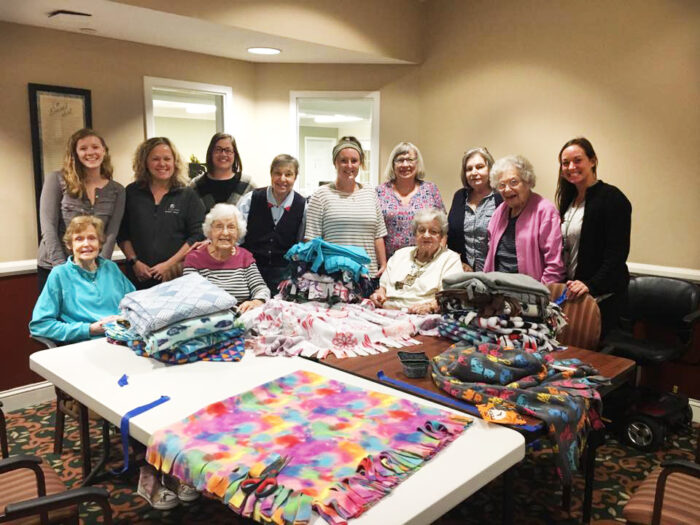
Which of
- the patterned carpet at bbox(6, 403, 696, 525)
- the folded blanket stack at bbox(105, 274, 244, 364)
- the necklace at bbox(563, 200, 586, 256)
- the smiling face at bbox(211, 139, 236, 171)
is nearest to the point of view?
the folded blanket stack at bbox(105, 274, 244, 364)

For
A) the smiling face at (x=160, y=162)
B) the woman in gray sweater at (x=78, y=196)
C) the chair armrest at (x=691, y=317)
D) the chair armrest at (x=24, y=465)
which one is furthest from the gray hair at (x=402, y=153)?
the chair armrest at (x=24, y=465)

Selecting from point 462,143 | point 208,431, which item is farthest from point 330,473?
point 462,143

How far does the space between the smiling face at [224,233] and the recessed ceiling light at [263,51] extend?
189 cm

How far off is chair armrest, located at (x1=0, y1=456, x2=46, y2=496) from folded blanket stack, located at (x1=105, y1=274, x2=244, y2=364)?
1.75 feet

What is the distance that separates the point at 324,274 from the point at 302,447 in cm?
135

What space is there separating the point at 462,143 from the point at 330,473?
370 cm

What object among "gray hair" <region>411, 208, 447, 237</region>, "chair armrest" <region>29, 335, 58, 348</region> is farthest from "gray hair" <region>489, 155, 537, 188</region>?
"chair armrest" <region>29, 335, 58, 348</region>

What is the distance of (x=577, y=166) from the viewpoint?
9.34 feet

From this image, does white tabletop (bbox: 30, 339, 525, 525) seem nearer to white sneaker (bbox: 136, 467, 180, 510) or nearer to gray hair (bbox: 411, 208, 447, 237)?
white sneaker (bbox: 136, 467, 180, 510)

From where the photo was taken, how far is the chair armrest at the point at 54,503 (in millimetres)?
1243

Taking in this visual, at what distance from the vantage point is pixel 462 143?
14.8 ft

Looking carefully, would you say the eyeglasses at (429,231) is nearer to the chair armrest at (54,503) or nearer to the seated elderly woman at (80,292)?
the seated elderly woman at (80,292)

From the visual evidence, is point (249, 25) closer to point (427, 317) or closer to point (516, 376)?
point (427, 317)

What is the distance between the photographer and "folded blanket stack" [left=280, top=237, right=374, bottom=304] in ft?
8.54
